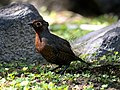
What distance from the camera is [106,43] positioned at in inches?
348

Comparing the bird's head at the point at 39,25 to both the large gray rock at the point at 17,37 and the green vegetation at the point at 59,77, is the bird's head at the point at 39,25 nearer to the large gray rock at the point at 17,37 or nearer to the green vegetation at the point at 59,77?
the green vegetation at the point at 59,77

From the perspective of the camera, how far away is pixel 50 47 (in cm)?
743

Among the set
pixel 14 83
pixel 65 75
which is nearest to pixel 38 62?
pixel 65 75

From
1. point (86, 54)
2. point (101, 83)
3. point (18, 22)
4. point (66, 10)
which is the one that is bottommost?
point (101, 83)

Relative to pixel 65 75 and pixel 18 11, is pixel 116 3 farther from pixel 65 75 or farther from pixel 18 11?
pixel 65 75

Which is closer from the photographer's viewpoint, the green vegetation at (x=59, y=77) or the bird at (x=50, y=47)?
the green vegetation at (x=59, y=77)

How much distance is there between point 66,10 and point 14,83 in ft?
46.0

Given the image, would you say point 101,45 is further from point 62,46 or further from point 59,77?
point 59,77

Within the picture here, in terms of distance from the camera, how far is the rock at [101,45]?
8.68 m

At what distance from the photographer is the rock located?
868 centimetres

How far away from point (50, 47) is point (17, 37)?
4.85 feet

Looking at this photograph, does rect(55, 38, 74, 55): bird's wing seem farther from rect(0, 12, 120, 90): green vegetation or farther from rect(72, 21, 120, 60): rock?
rect(72, 21, 120, 60): rock

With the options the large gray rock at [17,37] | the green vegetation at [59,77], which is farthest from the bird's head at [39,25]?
the large gray rock at [17,37]

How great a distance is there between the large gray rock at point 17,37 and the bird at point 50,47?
1148 mm
